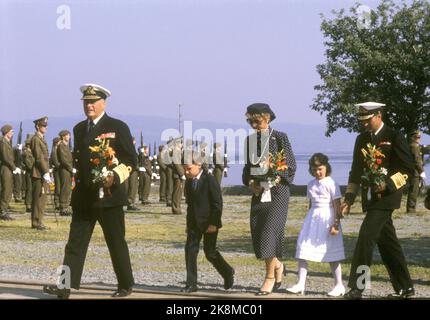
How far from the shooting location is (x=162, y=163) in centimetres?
3008

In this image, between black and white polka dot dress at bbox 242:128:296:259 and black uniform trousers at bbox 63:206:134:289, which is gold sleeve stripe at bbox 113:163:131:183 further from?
black and white polka dot dress at bbox 242:128:296:259

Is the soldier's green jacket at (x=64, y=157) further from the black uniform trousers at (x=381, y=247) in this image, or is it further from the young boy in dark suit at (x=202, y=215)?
the black uniform trousers at (x=381, y=247)

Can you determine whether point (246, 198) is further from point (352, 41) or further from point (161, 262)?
point (161, 262)

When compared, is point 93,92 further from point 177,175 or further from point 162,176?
point 162,176

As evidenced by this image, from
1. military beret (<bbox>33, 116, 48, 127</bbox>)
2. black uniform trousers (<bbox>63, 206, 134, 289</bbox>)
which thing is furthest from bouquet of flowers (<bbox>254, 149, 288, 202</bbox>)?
military beret (<bbox>33, 116, 48, 127</bbox>)

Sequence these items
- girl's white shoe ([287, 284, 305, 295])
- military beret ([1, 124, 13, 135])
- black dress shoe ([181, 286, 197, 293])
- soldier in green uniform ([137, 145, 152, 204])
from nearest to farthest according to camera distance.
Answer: girl's white shoe ([287, 284, 305, 295])
black dress shoe ([181, 286, 197, 293])
military beret ([1, 124, 13, 135])
soldier in green uniform ([137, 145, 152, 204])

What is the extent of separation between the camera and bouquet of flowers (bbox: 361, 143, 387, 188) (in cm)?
1016

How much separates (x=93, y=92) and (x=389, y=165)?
2.85 meters

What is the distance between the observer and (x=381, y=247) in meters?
10.4

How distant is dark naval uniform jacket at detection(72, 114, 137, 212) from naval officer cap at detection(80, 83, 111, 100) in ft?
0.66

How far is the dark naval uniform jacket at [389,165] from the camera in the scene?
33.6ft

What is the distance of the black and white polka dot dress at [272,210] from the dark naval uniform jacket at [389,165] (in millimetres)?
687

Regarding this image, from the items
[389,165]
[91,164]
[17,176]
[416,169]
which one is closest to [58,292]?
[91,164]
